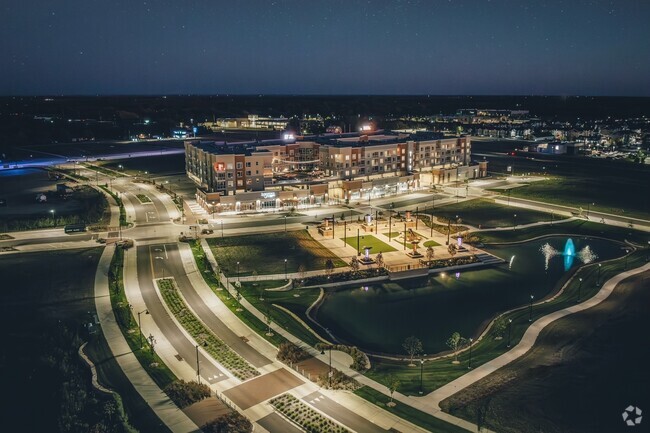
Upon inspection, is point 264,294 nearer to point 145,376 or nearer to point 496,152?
point 145,376

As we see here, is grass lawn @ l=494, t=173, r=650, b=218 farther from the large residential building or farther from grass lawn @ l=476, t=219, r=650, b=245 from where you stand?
the large residential building

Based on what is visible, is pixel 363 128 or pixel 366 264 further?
pixel 363 128

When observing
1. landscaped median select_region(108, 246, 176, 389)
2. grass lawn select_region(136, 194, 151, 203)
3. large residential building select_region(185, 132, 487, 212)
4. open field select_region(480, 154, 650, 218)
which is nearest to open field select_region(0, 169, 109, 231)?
grass lawn select_region(136, 194, 151, 203)

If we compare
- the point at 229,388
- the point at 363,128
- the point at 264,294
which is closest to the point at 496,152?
the point at 363,128

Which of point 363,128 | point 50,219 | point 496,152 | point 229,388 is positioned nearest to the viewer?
point 229,388

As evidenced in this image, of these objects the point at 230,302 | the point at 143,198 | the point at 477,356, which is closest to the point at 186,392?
the point at 230,302

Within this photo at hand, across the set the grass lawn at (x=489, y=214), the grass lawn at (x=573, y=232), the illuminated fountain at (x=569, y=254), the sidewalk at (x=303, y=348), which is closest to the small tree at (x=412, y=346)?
the sidewalk at (x=303, y=348)

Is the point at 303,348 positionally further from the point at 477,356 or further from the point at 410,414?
the point at 477,356
